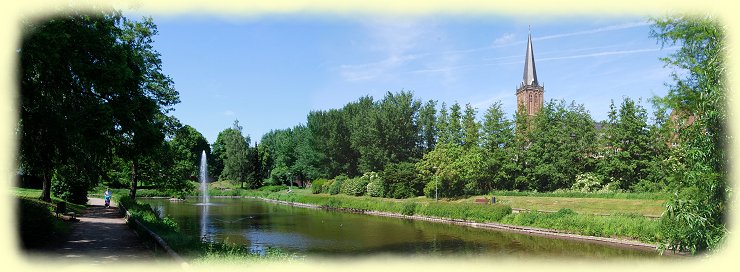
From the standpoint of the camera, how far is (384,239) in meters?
28.5

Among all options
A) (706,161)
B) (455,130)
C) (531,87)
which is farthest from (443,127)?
(706,161)

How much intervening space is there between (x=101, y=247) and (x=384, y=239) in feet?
54.6

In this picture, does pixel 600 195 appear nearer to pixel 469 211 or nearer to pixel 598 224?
pixel 469 211

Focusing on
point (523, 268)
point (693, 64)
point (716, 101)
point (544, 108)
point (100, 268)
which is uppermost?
point (544, 108)

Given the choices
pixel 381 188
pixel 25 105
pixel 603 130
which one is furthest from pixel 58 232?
pixel 603 130

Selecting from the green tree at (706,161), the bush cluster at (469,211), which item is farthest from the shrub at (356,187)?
the green tree at (706,161)

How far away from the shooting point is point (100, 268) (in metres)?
11.4

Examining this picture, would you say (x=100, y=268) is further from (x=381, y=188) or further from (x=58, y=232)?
(x=381, y=188)

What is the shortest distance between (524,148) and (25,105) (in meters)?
52.0

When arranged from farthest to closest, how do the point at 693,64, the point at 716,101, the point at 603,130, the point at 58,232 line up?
the point at 603,130, the point at 58,232, the point at 693,64, the point at 716,101

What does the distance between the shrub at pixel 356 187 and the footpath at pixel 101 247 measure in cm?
4365

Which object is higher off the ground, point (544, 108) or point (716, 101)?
point (544, 108)

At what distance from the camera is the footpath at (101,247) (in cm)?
1276

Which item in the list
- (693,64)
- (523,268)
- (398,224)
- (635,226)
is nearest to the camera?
(693,64)
